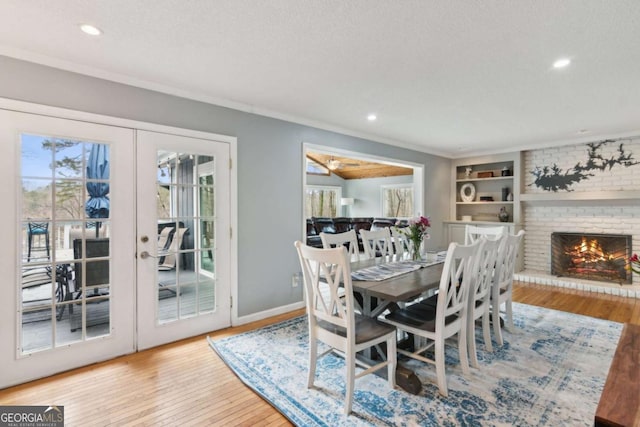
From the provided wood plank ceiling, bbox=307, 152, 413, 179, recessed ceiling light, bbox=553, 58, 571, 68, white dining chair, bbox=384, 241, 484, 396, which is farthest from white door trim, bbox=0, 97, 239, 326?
wood plank ceiling, bbox=307, 152, 413, 179

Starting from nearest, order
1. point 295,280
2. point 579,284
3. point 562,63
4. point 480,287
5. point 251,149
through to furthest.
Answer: point 562,63, point 480,287, point 251,149, point 295,280, point 579,284

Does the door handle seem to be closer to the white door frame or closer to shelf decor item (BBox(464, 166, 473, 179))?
the white door frame

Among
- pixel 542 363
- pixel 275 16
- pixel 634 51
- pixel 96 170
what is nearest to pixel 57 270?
pixel 96 170

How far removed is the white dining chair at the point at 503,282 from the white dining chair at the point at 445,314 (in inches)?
27.0

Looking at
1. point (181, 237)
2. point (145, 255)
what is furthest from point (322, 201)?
point (145, 255)

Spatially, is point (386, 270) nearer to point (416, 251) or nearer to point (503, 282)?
point (416, 251)

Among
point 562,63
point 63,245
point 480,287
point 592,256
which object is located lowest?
point 592,256

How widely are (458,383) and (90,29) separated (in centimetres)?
347

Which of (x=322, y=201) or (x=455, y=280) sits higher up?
(x=322, y=201)

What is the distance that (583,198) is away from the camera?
5051 mm

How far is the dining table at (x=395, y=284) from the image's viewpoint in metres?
2.15

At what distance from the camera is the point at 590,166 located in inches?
204

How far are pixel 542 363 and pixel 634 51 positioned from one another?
2.45 meters

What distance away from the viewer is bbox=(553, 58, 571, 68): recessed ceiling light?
2.39 metres
